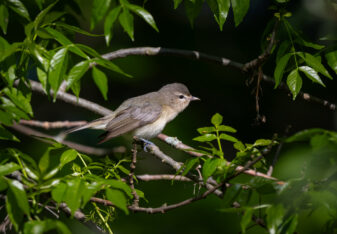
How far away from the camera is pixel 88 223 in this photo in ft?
9.50

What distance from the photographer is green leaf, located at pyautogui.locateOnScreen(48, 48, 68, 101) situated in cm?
242

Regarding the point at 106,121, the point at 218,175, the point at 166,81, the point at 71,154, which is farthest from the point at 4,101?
the point at 166,81

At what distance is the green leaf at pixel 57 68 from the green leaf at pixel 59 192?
558 millimetres

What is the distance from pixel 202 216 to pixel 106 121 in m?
1.81

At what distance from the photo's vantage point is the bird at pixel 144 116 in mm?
5254

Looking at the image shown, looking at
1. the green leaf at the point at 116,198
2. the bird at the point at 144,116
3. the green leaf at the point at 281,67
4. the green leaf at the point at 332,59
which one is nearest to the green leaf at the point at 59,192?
the green leaf at the point at 116,198

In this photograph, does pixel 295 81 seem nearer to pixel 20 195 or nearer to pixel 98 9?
pixel 98 9

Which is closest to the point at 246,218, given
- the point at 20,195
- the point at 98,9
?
the point at 20,195

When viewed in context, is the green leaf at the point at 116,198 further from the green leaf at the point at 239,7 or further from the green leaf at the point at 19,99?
the green leaf at the point at 239,7

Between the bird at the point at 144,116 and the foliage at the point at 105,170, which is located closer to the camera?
the foliage at the point at 105,170

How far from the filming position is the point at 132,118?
548 cm

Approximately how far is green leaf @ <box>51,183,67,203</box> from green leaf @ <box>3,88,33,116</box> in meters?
0.64

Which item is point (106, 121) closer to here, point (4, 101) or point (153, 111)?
point (153, 111)

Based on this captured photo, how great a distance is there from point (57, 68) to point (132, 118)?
120 inches
